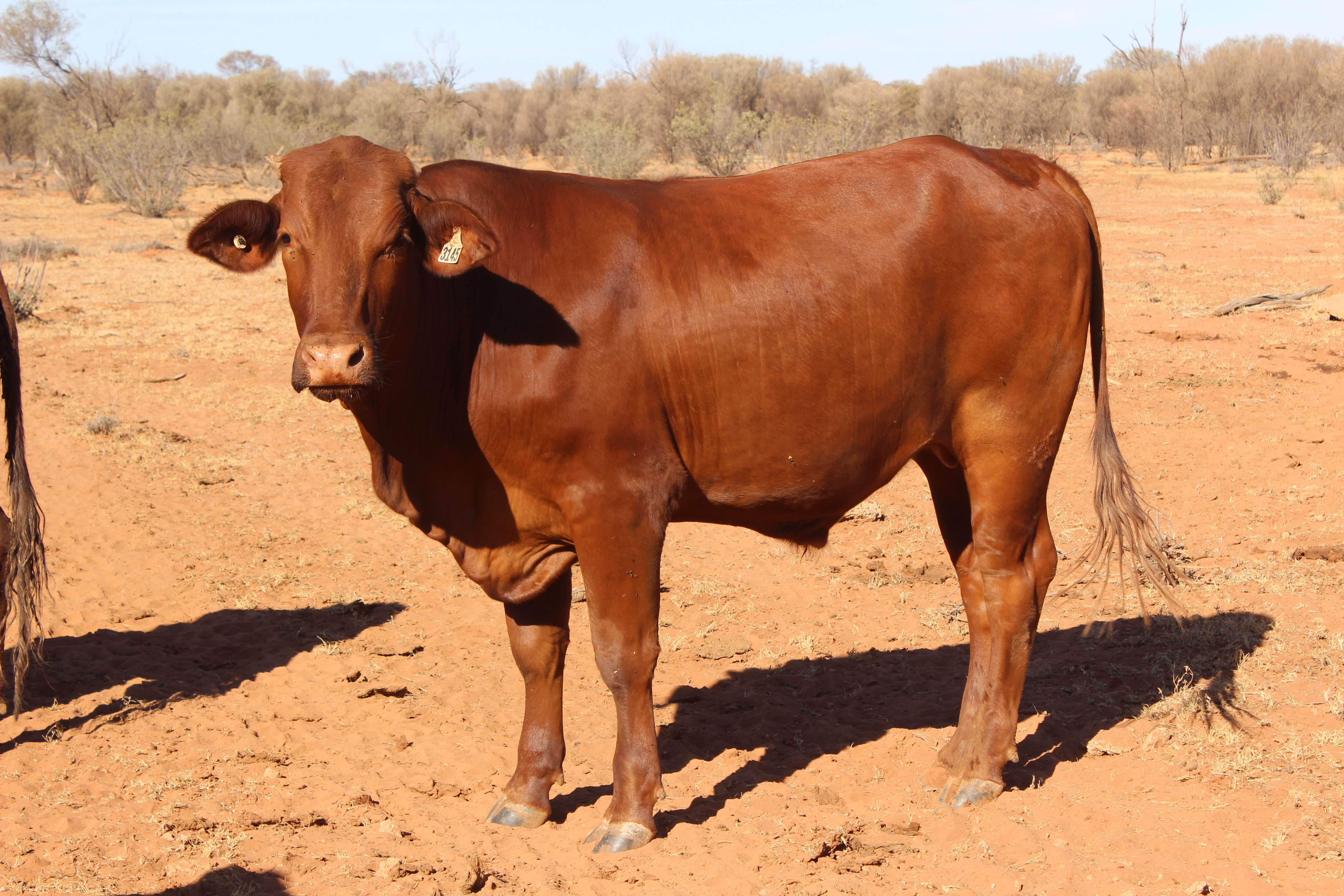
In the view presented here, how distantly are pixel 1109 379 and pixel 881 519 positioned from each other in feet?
12.8

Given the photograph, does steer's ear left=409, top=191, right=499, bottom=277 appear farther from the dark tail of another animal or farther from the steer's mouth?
the dark tail of another animal

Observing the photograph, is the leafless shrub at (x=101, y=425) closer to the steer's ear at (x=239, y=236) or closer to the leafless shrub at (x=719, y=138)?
the steer's ear at (x=239, y=236)

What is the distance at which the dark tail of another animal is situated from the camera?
16.4 feet

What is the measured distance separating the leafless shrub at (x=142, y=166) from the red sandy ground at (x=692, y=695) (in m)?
16.9

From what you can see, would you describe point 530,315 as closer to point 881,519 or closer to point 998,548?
point 998,548

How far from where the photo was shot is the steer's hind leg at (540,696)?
4.36 metres

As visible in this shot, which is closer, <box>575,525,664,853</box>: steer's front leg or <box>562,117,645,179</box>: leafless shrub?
<box>575,525,664,853</box>: steer's front leg

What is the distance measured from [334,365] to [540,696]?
6.02 feet

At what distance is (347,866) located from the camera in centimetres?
393

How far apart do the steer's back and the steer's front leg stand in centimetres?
41

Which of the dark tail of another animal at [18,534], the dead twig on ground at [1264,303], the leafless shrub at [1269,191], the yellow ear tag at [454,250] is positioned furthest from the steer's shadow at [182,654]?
the leafless shrub at [1269,191]

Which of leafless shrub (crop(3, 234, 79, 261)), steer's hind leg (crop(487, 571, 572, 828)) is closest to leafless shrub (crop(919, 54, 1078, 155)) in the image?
leafless shrub (crop(3, 234, 79, 261))

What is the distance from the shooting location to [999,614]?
178 inches

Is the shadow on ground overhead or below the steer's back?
below
